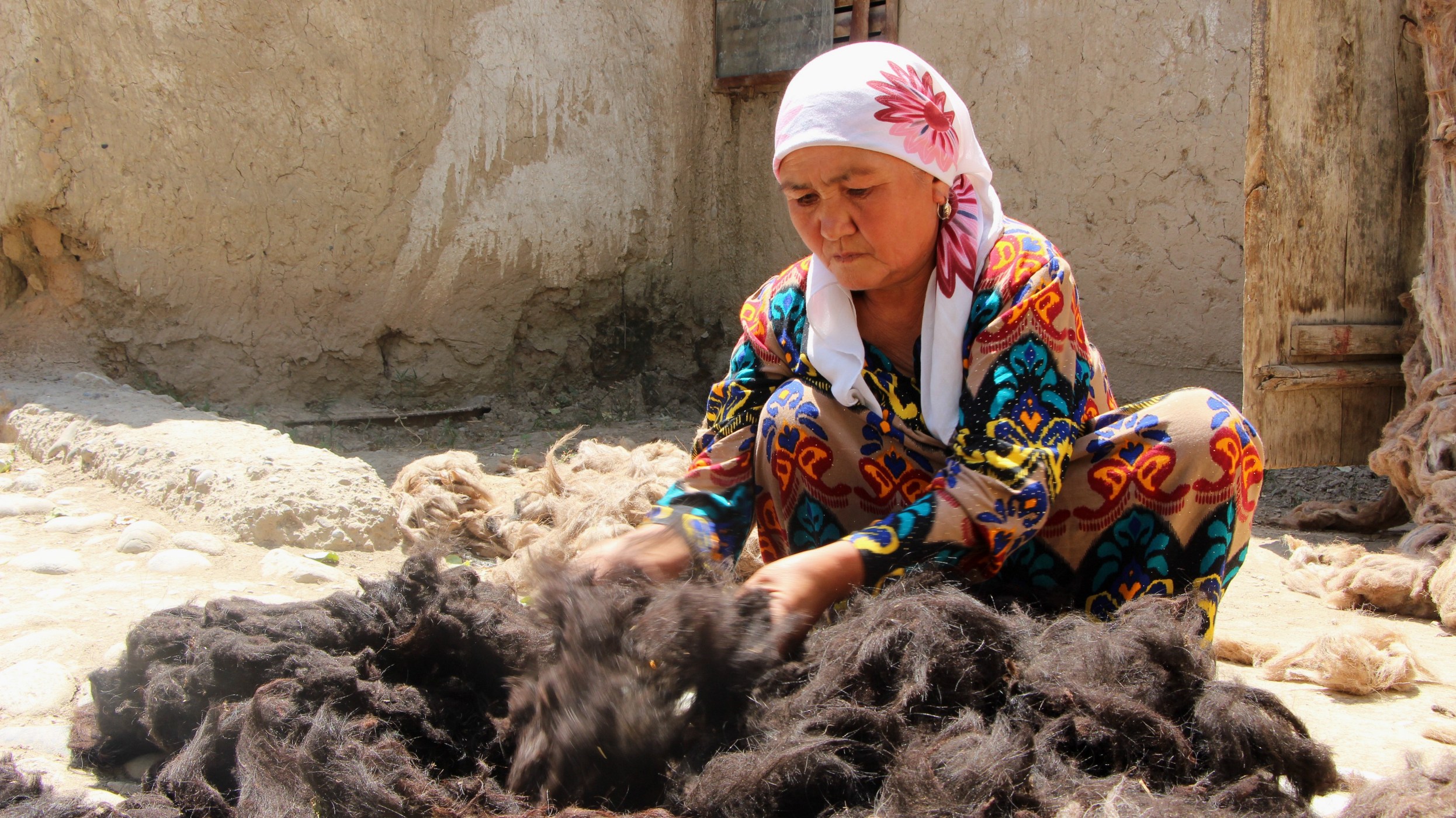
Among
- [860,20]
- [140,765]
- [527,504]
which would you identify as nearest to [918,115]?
[140,765]

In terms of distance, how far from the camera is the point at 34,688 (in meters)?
1.79

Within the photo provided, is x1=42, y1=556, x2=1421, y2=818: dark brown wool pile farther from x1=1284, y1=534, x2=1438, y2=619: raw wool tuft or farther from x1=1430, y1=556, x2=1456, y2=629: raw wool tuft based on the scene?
x1=1284, y1=534, x2=1438, y2=619: raw wool tuft

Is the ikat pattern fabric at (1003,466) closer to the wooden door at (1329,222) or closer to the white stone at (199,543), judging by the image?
the white stone at (199,543)

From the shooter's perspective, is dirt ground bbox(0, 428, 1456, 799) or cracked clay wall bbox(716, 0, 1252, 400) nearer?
dirt ground bbox(0, 428, 1456, 799)

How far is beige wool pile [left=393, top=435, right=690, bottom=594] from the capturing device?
3076mm

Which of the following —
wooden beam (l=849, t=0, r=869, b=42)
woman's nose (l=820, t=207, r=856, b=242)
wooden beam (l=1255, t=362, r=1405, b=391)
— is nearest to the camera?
woman's nose (l=820, t=207, r=856, b=242)

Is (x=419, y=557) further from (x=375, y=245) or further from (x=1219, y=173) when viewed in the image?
(x=1219, y=173)

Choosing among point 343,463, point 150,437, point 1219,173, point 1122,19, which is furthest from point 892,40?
point 150,437

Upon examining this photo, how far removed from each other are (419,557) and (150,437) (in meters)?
2.02

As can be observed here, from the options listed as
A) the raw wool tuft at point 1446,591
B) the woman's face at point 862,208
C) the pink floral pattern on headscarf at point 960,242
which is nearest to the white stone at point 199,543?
the woman's face at point 862,208

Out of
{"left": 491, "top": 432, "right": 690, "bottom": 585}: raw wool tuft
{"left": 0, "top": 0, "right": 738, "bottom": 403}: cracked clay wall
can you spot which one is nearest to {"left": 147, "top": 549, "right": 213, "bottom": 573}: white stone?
{"left": 491, "top": 432, "right": 690, "bottom": 585}: raw wool tuft

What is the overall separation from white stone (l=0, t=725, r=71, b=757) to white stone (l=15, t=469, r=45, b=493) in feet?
5.82

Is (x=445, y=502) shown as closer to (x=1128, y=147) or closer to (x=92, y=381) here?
(x=92, y=381)

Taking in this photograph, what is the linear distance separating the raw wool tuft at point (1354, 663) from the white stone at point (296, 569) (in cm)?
228
